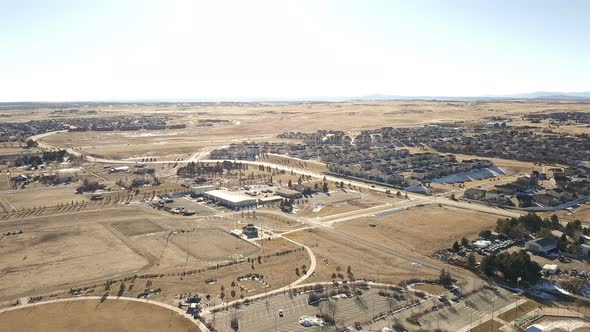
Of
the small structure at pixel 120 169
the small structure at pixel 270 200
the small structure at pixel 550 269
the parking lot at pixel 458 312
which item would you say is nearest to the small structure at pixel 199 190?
the small structure at pixel 270 200

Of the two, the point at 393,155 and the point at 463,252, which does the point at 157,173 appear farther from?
the point at 463,252

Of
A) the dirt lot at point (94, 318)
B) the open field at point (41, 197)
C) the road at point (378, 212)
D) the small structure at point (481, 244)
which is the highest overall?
the small structure at point (481, 244)

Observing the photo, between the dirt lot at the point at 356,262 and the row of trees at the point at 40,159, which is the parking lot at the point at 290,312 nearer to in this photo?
the dirt lot at the point at 356,262

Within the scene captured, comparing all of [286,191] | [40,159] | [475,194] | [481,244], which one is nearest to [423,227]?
[481,244]

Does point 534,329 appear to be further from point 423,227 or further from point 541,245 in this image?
point 423,227

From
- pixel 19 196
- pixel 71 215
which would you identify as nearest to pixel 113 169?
pixel 19 196

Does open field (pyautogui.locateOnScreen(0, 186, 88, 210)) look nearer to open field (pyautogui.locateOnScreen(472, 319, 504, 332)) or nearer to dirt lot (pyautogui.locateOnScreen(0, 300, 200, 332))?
dirt lot (pyautogui.locateOnScreen(0, 300, 200, 332))

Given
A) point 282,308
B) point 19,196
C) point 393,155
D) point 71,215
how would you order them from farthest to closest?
point 393,155 → point 19,196 → point 71,215 → point 282,308

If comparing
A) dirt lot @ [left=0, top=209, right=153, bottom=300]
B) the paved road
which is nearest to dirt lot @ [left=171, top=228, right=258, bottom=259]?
dirt lot @ [left=0, top=209, right=153, bottom=300]
